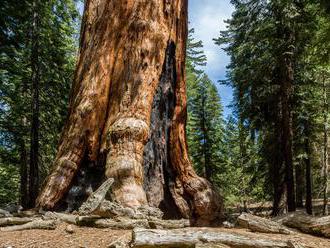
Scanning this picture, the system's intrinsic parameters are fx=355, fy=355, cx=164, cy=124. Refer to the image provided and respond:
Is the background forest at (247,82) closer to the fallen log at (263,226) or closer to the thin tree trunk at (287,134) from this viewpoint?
the thin tree trunk at (287,134)

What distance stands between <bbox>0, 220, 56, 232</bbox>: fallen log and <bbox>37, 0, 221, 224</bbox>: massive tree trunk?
107 centimetres

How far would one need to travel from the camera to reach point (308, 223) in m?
6.11

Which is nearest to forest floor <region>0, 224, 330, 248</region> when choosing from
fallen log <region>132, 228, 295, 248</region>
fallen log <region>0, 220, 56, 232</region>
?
fallen log <region>0, 220, 56, 232</region>

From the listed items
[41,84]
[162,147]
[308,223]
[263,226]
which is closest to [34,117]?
[41,84]

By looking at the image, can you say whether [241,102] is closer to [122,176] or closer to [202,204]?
[202,204]

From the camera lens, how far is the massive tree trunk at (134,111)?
254 inches

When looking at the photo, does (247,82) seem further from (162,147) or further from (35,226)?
(35,226)

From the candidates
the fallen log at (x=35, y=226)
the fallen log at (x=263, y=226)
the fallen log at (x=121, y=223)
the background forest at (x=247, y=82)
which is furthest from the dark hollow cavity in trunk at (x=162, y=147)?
the background forest at (x=247, y=82)

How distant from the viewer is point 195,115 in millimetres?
28156

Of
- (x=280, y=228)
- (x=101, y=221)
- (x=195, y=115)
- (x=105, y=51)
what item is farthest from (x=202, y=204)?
(x=195, y=115)

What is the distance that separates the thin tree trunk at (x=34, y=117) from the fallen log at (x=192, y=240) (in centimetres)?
1019

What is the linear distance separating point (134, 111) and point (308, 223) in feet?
12.1

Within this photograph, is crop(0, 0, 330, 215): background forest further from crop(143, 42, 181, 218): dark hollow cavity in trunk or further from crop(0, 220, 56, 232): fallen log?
crop(0, 220, 56, 232): fallen log

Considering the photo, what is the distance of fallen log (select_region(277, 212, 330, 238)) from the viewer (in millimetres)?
5859
